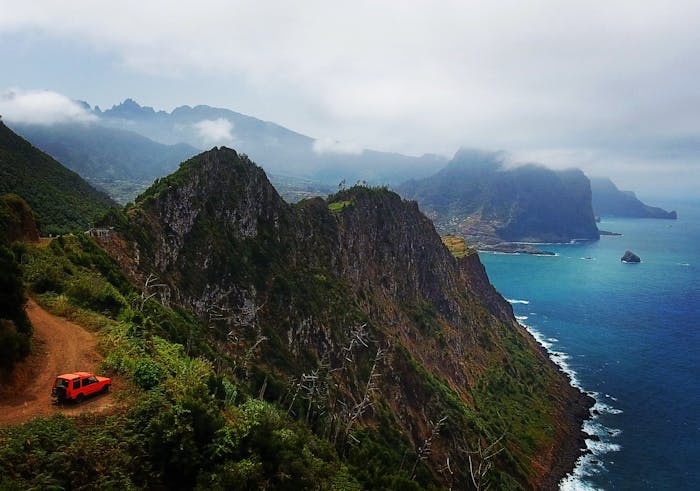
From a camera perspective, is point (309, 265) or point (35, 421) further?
point (309, 265)

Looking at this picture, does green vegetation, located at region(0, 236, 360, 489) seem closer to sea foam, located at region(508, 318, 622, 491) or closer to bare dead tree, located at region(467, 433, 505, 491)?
bare dead tree, located at region(467, 433, 505, 491)

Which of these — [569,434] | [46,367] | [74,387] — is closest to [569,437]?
[569,434]

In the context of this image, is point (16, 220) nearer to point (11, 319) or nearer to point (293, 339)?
point (11, 319)

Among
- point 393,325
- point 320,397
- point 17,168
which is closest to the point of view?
point 320,397

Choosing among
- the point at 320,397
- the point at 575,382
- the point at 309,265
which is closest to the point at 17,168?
the point at 309,265

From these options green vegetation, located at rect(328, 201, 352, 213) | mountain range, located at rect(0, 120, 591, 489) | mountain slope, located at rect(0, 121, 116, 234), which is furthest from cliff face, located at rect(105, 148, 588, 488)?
mountain slope, located at rect(0, 121, 116, 234)

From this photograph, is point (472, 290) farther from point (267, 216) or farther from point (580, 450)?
point (267, 216)
